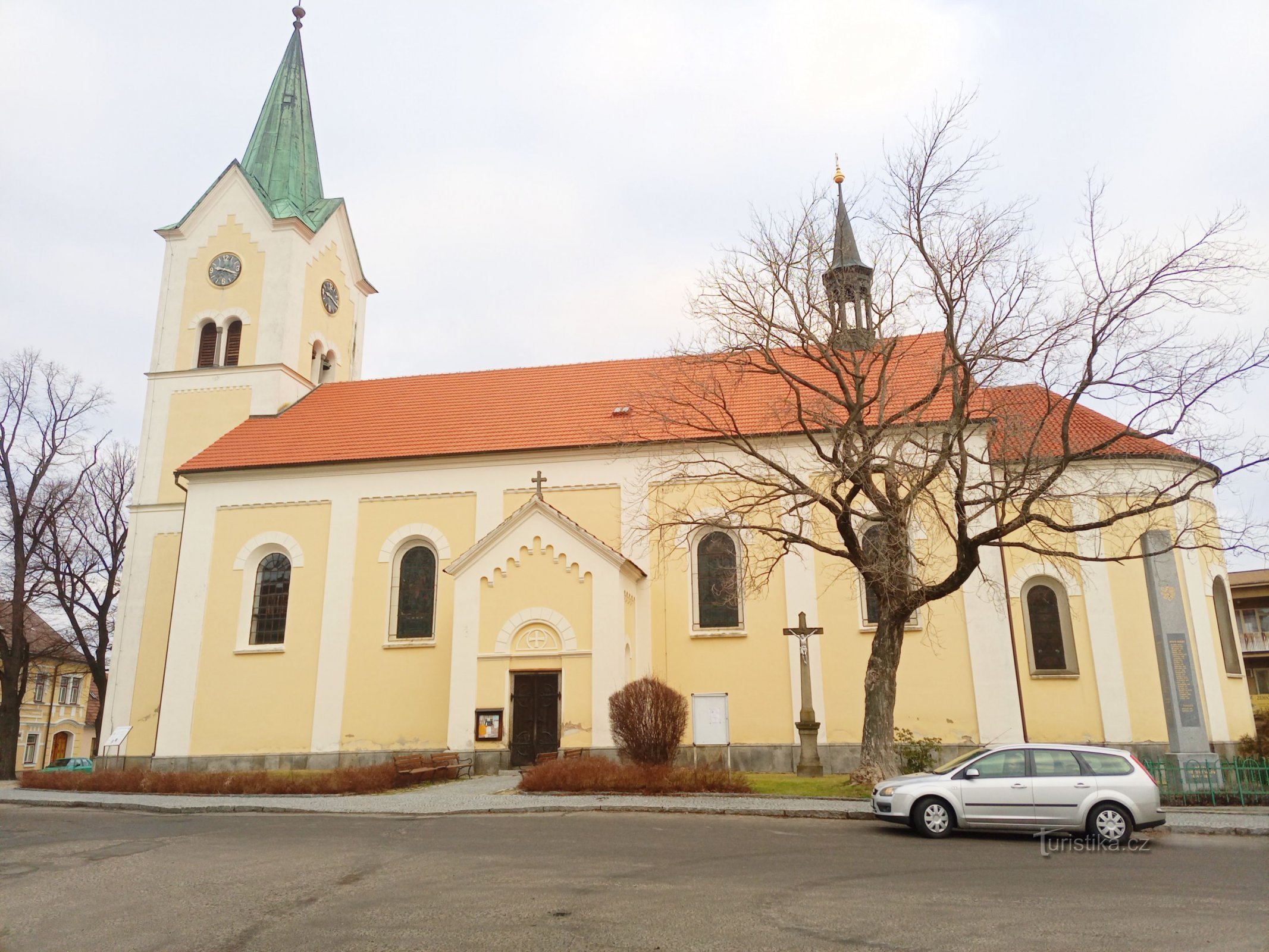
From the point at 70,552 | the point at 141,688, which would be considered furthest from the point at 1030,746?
the point at 70,552

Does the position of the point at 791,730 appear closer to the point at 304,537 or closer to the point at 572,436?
the point at 572,436

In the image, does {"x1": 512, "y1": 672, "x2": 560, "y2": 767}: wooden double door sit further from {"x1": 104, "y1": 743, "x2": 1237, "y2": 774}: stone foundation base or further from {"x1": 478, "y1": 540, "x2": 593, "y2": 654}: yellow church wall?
{"x1": 478, "y1": 540, "x2": 593, "y2": 654}: yellow church wall

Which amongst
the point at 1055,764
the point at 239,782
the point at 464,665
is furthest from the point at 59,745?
the point at 1055,764

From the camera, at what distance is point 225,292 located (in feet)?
96.4

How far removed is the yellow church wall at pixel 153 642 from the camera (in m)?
24.4

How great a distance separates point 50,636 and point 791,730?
33.5 meters

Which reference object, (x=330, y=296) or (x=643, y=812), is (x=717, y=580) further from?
(x=330, y=296)

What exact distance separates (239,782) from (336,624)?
6227 mm

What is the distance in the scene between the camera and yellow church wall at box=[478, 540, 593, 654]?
2094 centimetres

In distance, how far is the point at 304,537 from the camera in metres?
24.8

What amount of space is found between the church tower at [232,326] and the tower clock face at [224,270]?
29 mm

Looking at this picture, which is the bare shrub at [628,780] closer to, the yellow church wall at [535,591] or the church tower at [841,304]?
the yellow church wall at [535,591]

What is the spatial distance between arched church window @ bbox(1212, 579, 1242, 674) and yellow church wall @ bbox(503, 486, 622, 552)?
15130 mm

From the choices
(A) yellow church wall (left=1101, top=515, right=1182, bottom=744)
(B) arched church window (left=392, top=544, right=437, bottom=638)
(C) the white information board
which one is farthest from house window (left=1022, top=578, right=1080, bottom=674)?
(B) arched church window (left=392, top=544, right=437, bottom=638)
